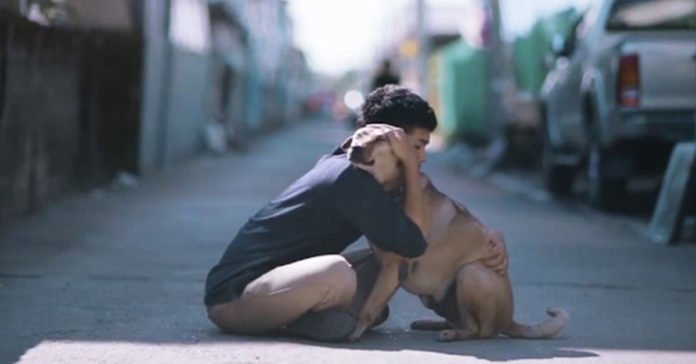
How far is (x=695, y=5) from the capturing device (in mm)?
16328

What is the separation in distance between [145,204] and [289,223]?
9.31 metres

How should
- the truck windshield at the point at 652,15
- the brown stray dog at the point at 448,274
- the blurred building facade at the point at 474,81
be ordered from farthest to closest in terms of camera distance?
the blurred building facade at the point at 474,81 < the truck windshield at the point at 652,15 < the brown stray dog at the point at 448,274

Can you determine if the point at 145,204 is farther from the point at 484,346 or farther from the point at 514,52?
the point at 514,52

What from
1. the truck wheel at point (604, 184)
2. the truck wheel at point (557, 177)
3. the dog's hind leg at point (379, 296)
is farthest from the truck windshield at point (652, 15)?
the dog's hind leg at point (379, 296)

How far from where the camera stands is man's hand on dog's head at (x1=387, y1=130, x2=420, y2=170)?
7.24 m

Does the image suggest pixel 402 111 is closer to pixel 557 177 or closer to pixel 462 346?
pixel 462 346

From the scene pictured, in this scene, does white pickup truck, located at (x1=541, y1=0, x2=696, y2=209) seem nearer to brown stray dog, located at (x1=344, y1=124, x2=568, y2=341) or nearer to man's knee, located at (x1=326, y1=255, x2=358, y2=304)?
brown stray dog, located at (x1=344, y1=124, x2=568, y2=341)

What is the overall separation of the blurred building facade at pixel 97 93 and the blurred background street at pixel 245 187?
4cm

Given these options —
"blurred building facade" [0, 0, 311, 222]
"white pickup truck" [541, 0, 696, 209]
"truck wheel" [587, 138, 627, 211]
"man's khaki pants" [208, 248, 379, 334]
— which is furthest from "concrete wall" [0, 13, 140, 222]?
"man's khaki pants" [208, 248, 379, 334]

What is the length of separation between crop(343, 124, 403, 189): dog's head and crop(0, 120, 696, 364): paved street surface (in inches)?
32.2

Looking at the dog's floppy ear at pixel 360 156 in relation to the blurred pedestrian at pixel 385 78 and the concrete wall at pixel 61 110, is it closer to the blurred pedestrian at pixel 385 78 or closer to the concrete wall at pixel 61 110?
the concrete wall at pixel 61 110

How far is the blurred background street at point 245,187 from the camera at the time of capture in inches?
314

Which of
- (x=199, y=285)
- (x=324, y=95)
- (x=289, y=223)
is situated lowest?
(x=324, y=95)

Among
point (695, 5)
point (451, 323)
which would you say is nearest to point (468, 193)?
point (695, 5)
